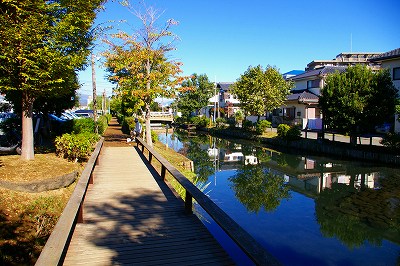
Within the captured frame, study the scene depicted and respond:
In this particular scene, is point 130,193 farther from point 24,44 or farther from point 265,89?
point 265,89

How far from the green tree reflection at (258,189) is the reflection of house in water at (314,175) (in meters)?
0.72

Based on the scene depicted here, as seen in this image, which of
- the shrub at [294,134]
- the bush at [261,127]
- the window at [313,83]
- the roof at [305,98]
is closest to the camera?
the shrub at [294,134]

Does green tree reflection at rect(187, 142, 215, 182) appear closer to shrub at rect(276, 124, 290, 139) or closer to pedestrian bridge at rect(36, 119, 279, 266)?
shrub at rect(276, 124, 290, 139)

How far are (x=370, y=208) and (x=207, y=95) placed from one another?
124 ft

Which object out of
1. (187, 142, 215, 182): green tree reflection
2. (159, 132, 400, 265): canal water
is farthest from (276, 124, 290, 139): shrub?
(187, 142, 215, 182): green tree reflection

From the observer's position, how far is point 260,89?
3033 centimetres

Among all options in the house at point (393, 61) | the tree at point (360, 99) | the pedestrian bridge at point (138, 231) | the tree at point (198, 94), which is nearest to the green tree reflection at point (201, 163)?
the pedestrian bridge at point (138, 231)

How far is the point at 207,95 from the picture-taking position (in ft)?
154

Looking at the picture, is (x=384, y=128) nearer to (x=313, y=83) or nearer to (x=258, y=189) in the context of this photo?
(x=313, y=83)

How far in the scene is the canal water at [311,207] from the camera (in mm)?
7379

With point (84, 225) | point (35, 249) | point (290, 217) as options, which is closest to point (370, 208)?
point (290, 217)

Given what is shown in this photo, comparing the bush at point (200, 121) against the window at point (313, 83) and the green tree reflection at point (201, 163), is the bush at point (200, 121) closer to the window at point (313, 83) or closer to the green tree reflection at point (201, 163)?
the window at point (313, 83)

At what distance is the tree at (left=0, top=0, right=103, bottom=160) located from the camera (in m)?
8.10

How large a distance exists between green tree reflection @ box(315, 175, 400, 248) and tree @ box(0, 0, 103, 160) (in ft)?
29.7
